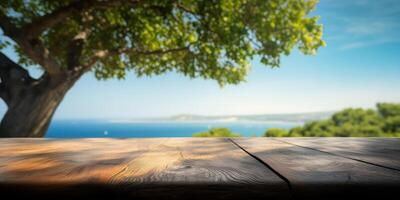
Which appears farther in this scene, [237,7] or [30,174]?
[237,7]

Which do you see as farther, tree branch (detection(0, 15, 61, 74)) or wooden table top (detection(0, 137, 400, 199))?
tree branch (detection(0, 15, 61, 74))

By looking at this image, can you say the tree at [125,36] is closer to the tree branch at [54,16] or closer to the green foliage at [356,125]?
the tree branch at [54,16]

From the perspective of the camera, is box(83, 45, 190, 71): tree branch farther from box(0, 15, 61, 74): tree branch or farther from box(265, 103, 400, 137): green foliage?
box(265, 103, 400, 137): green foliage

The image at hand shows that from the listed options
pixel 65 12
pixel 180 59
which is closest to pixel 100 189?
pixel 65 12

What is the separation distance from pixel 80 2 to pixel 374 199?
7.16 meters

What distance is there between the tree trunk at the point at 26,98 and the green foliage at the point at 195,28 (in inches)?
68.9

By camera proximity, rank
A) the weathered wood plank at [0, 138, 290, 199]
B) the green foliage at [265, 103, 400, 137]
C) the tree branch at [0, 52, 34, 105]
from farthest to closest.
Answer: the green foliage at [265, 103, 400, 137] < the tree branch at [0, 52, 34, 105] < the weathered wood plank at [0, 138, 290, 199]

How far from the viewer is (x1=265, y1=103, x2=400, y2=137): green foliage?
21875 mm

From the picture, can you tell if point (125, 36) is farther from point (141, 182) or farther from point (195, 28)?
point (141, 182)

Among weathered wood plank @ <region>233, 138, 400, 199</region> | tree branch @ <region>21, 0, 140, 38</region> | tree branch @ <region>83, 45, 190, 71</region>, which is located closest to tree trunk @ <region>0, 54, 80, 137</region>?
tree branch @ <region>83, 45, 190, 71</region>

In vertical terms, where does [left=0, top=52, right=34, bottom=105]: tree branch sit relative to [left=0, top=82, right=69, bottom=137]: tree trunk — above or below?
above

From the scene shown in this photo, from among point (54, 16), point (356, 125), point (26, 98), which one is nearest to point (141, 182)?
point (54, 16)

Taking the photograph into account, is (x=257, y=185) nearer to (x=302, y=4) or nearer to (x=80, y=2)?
(x=80, y=2)

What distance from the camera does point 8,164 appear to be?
1.15 metres
